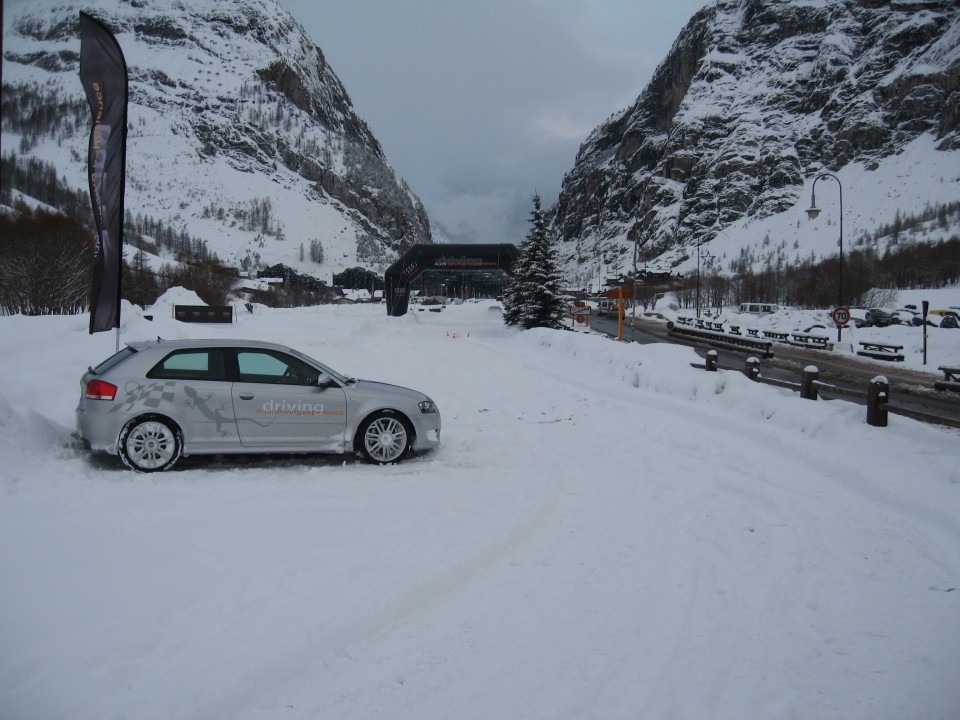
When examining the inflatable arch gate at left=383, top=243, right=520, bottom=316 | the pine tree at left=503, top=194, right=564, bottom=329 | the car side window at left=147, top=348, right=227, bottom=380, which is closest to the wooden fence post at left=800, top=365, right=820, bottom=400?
the car side window at left=147, top=348, right=227, bottom=380

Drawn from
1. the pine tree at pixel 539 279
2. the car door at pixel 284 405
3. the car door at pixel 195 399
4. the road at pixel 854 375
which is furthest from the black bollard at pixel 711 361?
the pine tree at pixel 539 279

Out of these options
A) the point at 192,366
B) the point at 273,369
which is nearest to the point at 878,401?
the point at 273,369

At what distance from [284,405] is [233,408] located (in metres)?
0.56

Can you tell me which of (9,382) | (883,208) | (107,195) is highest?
(883,208)

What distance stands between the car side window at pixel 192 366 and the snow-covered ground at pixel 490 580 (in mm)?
1065

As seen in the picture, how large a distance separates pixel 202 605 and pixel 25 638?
89cm

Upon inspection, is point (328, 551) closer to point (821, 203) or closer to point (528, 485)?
point (528, 485)

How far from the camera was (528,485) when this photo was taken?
6645 millimetres

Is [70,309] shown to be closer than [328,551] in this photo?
No

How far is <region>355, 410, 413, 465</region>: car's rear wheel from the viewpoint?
7.42 m

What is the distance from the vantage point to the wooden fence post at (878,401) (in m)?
8.31

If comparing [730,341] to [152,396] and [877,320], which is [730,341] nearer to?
[877,320]

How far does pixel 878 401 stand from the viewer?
8391 mm

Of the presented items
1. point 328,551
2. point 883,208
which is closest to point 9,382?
point 328,551
